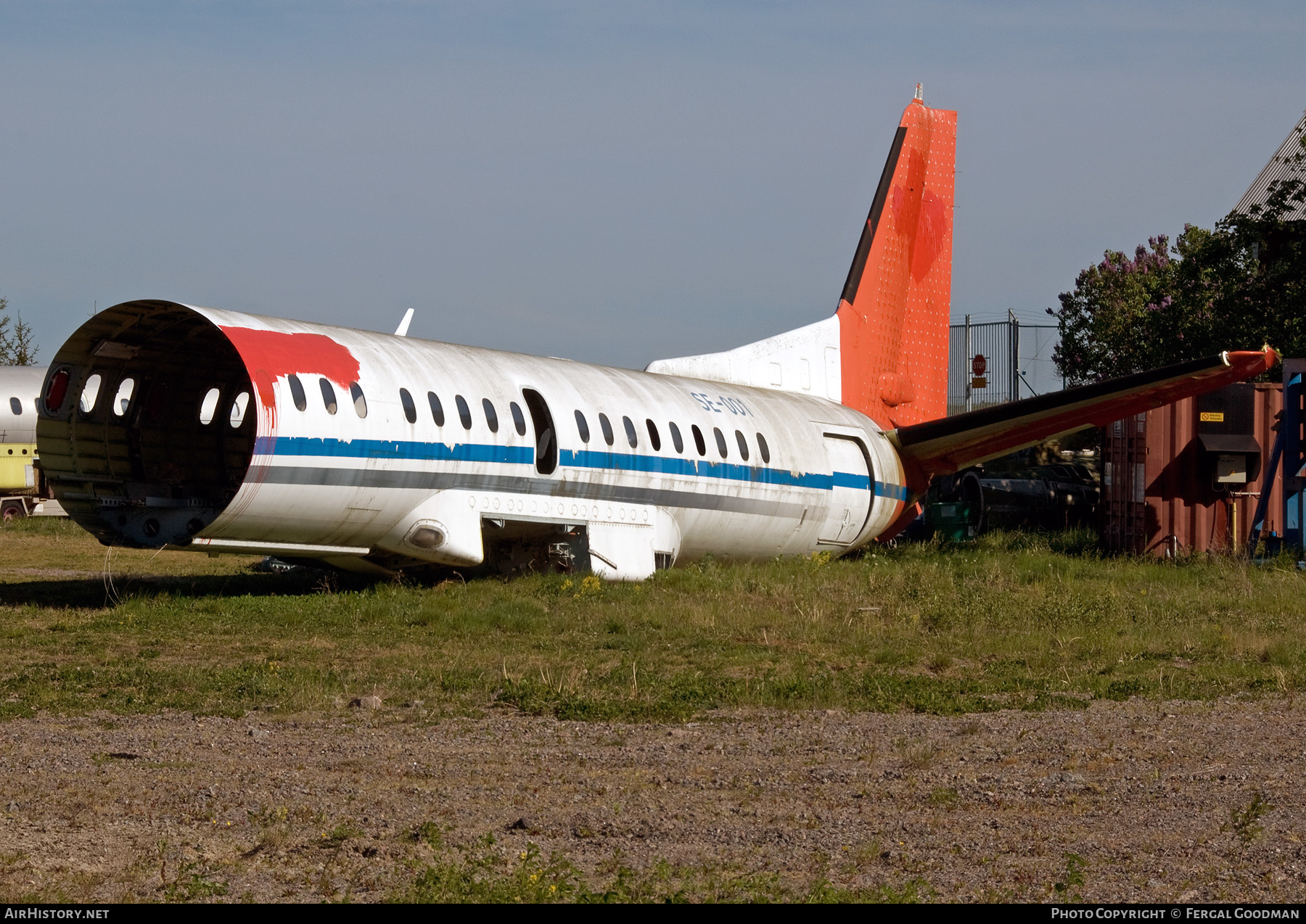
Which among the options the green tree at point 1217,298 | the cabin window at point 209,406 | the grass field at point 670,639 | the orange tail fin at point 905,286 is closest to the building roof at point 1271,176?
the green tree at point 1217,298

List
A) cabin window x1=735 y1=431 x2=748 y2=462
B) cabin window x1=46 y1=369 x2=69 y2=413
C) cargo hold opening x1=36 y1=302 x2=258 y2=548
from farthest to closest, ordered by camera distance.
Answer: cabin window x1=735 y1=431 x2=748 y2=462, cabin window x1=46 y1=369 x2=69 y2=413, cargo hold opening x1=36 y1=302 x2=258 y2=548

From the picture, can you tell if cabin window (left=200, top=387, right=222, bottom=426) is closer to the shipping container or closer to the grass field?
the grass field

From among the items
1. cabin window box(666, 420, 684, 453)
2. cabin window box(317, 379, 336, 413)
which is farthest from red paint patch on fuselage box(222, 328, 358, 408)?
cabin window box(666, 420, 684, 453)

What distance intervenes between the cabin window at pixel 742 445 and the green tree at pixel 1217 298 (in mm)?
15522

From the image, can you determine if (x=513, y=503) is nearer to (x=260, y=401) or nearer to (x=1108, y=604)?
(x=260, y=401)

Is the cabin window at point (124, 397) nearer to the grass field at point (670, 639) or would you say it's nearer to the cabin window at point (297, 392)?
the grass field at point (670, 639)

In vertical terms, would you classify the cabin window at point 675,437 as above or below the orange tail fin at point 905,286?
below

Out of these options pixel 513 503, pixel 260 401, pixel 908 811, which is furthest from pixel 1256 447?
pixel 908 811

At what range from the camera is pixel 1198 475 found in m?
24.0

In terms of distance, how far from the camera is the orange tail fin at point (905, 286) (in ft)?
85.4

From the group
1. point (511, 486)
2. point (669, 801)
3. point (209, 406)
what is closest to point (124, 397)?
point (209, 406)

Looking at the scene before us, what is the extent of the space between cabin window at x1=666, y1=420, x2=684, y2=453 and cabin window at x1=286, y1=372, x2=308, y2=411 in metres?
6.28

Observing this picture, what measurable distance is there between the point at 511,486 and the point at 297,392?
3.45m

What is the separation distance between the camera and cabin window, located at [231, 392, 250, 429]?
61.3ft
